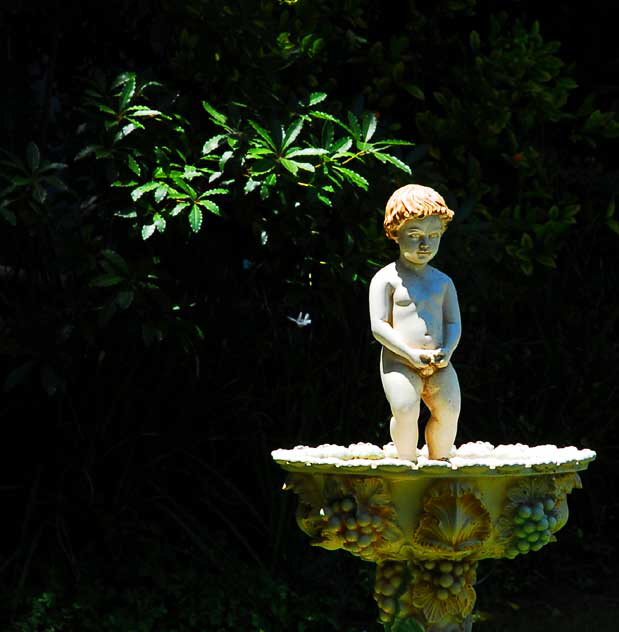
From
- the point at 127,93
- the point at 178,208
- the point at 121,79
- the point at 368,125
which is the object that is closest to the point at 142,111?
the point at 127,93

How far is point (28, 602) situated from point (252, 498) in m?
1.32

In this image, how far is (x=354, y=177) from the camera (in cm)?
476

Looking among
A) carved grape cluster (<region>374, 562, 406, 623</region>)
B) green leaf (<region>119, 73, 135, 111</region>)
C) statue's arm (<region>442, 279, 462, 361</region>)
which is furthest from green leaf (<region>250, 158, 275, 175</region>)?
carved grape cluster (<region>374, 562, 406, 623</region>)

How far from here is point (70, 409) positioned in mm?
5617

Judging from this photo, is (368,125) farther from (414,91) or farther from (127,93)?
(414,91)

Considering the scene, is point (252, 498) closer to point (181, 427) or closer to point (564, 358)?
point (181, 427)

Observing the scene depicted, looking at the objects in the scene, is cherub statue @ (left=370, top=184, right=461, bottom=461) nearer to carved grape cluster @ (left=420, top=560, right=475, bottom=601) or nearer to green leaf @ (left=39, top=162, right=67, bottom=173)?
carved grape cluster @ (left=420, top=560, right=475, bottom=601)

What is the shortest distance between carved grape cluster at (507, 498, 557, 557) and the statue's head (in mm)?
893

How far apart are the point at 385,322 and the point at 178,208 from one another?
1084mm

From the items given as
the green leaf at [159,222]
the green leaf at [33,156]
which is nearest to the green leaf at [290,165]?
the green leaf at [159,222]

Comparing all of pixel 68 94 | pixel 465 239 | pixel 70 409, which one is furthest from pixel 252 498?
pixel 68 94

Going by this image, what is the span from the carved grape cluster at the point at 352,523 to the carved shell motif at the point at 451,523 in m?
0.14

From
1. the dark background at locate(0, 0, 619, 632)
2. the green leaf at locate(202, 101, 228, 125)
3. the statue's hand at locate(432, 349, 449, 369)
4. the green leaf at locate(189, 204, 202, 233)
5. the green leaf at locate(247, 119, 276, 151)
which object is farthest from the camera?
the dark background at locate(0, 0, 619, 632)

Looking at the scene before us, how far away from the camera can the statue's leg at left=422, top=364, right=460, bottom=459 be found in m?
3.86
